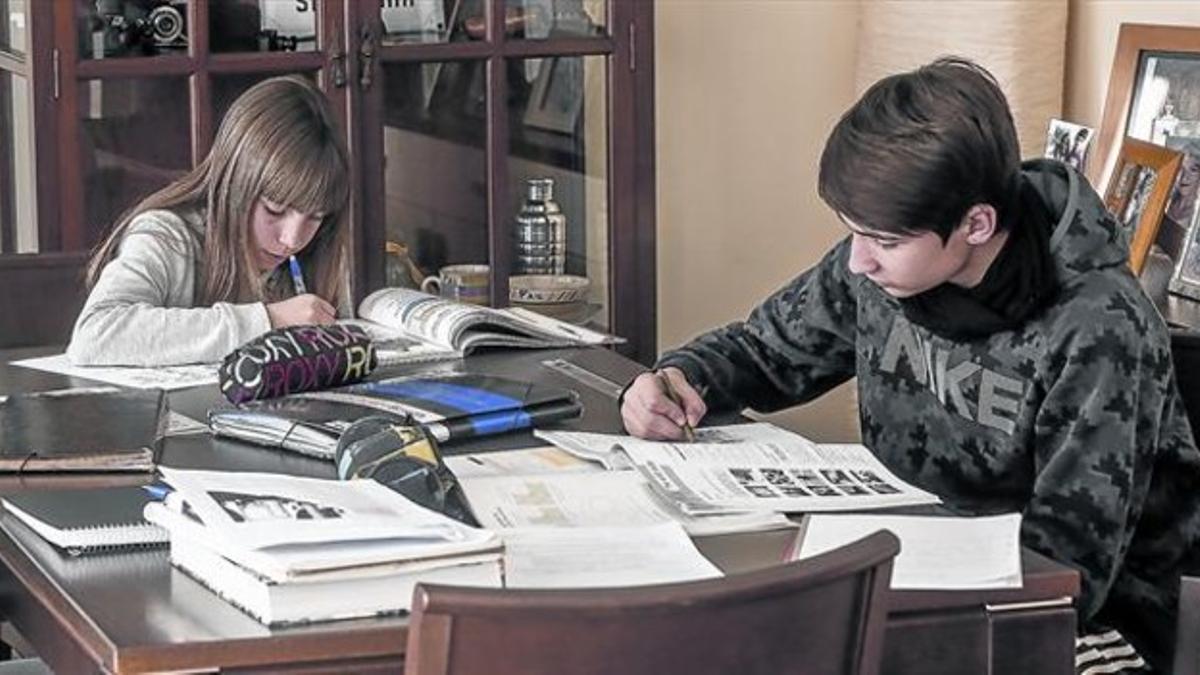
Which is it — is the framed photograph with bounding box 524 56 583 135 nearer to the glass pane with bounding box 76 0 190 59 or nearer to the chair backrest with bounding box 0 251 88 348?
the glass pane with bounding box 76 0 190 59

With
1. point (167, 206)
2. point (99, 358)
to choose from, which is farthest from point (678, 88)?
point (99, 358)

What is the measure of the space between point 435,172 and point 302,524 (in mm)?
1924

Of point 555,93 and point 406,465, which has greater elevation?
point 555,93

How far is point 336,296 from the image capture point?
302 centimetres

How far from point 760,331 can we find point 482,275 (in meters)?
1.07

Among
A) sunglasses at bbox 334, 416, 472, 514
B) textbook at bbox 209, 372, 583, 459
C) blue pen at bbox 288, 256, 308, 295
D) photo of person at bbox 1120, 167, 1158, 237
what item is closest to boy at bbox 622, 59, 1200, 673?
textbook at bbox 209, 372, 583, 459

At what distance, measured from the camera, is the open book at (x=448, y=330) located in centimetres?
270

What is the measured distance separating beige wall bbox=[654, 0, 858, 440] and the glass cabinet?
37cm

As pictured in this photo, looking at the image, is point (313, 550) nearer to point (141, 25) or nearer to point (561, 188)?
point (141, 25)

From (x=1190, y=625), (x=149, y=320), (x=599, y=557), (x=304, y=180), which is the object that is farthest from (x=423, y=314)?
(x=1190, y=625)

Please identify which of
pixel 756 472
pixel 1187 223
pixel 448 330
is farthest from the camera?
pixel 1187 223

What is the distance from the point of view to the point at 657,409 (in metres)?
2.29

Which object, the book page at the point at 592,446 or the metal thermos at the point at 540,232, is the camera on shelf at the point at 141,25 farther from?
the book page at the point at 592,446

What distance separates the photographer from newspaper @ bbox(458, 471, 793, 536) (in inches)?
74.3
